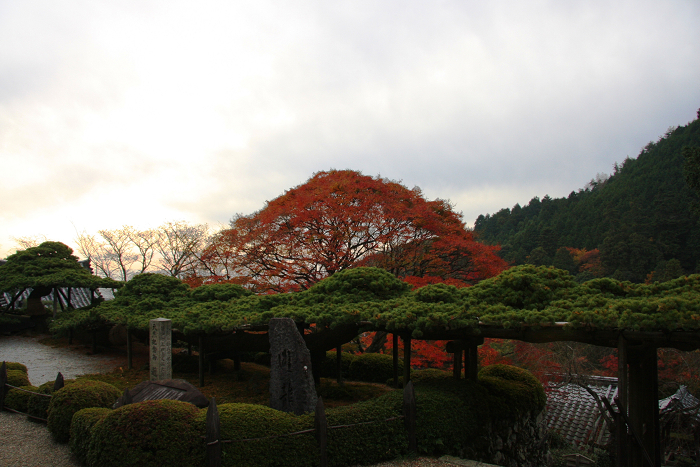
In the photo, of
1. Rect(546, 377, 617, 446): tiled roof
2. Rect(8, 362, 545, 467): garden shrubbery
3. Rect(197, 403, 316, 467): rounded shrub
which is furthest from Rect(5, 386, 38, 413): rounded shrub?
Rect(546, 377, 617, 446): tiled roof

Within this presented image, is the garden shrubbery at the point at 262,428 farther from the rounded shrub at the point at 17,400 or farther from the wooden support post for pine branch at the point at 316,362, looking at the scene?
the wooden support post for pine branch at the point at 316,362

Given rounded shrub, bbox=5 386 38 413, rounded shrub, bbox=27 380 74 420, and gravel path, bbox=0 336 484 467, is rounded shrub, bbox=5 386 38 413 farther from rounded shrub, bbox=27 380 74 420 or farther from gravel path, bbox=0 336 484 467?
rounded shrub, bbox=27 380 74 420

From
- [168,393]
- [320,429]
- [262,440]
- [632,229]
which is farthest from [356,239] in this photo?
[632,229]

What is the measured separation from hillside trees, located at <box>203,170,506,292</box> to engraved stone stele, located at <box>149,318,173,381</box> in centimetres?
583

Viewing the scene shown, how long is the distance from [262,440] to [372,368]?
7153mm

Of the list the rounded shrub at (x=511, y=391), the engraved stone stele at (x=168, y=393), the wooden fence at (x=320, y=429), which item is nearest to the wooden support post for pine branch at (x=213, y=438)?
the wooden fence at (x=320, y=429)

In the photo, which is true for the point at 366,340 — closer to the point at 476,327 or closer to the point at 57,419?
the point at 476,327

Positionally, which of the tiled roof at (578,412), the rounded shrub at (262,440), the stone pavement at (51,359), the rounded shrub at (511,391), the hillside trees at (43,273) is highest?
the hillside trees at (43,273)

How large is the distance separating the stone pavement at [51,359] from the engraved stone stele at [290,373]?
822 cm

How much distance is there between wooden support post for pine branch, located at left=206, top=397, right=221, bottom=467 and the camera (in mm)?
5762

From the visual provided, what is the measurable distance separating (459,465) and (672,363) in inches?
705

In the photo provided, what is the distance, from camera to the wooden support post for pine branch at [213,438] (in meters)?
5.76

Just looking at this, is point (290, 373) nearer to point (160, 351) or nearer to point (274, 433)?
point (274, 433)

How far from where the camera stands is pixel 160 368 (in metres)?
10.1
